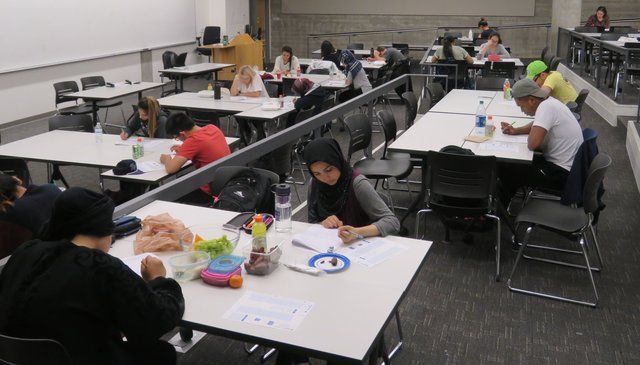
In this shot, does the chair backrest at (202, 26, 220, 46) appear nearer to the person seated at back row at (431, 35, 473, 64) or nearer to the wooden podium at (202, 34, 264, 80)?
the wooden podium at (202, 34, 264, 80)

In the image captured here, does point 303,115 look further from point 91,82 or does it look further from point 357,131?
point 91,82

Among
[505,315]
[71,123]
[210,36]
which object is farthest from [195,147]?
[210,36]

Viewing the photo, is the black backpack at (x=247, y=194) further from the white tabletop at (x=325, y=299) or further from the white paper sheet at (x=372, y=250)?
the white paper sheet at (x=372, y=250)

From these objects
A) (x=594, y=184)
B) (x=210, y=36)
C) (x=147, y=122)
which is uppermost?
(x=210, y=36)

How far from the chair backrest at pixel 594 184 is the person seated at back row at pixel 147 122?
145 inches

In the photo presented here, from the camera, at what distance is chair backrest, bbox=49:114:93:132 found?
6137mm

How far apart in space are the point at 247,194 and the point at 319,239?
35.0 inches

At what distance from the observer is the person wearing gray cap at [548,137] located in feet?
15.3

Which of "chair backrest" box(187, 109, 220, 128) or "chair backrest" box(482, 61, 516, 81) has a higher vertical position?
"chair backrest" box(482, 61, 516, 81)

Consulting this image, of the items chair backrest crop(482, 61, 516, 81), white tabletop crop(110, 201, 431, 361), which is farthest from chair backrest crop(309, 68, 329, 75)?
white tabletop crop(110, 201, 431, 361)

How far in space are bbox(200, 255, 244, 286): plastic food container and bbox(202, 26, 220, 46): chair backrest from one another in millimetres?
12976

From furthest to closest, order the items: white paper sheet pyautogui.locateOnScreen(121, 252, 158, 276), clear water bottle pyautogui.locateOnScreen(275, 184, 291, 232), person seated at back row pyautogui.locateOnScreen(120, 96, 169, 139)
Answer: person seated at back row pyautogui.locateOnScreen(120, 96, 169, 139), clear water bottle pyautogui.locateOnScreen(275, 184, 291, 232), white paper sheet pyautogui.locateOnScreen(121, 252, 158, 276)

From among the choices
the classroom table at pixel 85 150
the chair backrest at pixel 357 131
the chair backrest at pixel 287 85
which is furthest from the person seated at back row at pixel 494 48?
the classroom table at pixel 85 150

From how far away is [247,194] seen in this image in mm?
3615
